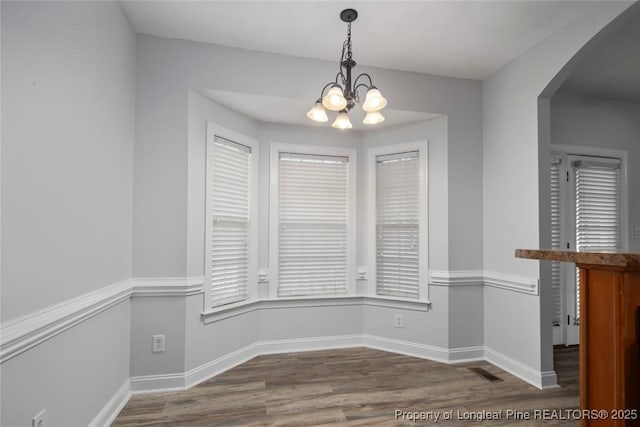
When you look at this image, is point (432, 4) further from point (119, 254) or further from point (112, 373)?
point (112, 373)

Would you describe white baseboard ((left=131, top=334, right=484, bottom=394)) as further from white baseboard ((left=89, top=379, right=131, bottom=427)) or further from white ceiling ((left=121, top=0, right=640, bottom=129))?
white ceiling ((left=121, top=0, right=640, bottom=129))

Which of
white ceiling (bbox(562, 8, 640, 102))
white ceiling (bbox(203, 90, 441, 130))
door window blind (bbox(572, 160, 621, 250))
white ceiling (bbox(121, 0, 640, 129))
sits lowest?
door window blind (bbox(572, 160, 621, 250))

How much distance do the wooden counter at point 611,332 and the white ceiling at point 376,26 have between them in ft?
6.99

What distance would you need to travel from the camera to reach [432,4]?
2334mm

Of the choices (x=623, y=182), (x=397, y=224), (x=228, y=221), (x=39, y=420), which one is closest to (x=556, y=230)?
(x=623, y=182)

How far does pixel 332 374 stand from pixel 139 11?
322 cm

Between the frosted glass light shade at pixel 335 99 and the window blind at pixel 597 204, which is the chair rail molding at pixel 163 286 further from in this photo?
the window blind at pixel 597 204

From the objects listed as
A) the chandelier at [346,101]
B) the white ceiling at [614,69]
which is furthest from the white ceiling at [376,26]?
the white ceiling at [614,69]

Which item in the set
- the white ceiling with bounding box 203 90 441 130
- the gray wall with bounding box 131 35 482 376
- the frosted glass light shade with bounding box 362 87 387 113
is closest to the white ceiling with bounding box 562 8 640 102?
the gray wall with bounding box 131 35 482 376

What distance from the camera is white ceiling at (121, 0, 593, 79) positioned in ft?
7.73

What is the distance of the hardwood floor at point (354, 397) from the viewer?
7.39 feet

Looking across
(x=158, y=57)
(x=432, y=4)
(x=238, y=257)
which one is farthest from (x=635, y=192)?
(x=158, y=57)

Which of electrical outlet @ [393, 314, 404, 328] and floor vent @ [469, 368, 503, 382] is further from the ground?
electrical outlet @ [393, 314, 404, 328]

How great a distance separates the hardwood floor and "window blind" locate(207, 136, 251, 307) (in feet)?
2.49
